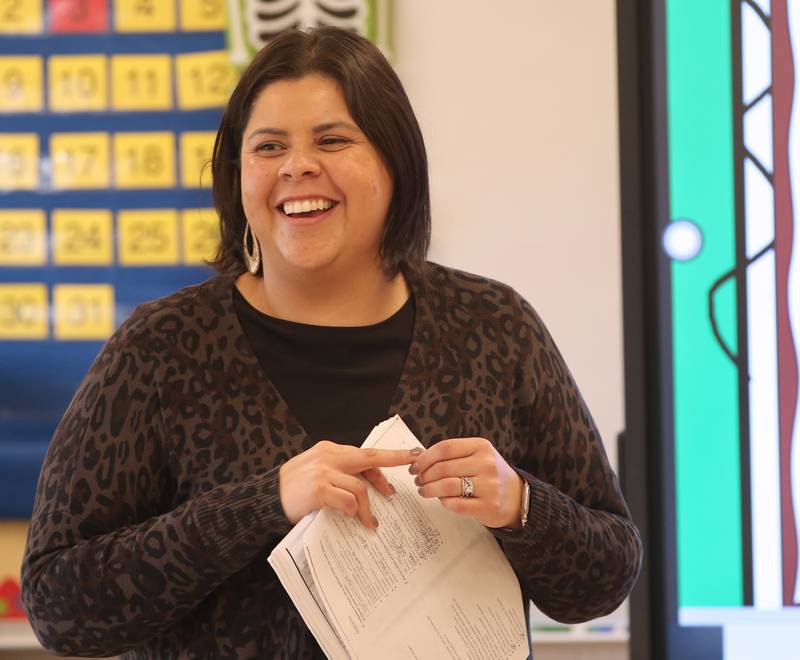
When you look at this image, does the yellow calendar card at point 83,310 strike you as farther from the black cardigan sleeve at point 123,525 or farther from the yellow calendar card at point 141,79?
the black cardigan sleeve at point 123,525

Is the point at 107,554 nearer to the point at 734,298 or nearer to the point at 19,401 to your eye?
the point at 734,298

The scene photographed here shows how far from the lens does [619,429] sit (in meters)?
2.78

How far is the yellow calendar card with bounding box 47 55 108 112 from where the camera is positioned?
2.82 metres

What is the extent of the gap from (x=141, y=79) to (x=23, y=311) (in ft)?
2.28

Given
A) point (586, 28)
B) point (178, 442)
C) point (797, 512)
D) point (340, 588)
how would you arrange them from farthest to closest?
point (586, 28) < point (797, 512) < point (178, 442) < point (340, 588)

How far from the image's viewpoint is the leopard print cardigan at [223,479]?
1147 mm

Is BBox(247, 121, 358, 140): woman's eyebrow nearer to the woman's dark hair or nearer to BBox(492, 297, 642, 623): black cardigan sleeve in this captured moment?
the woman's dark hair

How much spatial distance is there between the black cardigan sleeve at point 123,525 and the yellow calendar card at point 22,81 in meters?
1.80

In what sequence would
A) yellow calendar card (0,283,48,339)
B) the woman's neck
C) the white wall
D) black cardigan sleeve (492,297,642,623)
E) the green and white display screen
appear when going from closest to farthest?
black cardigan sleeve (492,297,642,623), the woman's neck, the green and white display screen, the white wall, yellow calendar card (0,283,48,339)

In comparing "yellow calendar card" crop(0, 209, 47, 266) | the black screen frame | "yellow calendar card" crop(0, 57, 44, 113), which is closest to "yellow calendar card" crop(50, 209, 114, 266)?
"yellow calendar card" crop(0, 209, 47, 266)

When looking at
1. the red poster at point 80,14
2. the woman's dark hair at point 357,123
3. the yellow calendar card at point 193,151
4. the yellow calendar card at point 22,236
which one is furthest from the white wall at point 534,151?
the woman's dark hair at point 357,123

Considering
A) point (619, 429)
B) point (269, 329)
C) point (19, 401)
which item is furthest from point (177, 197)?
point (269, 329)

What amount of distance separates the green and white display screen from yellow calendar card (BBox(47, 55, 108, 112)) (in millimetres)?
1466

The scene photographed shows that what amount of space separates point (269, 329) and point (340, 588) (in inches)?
13.7
